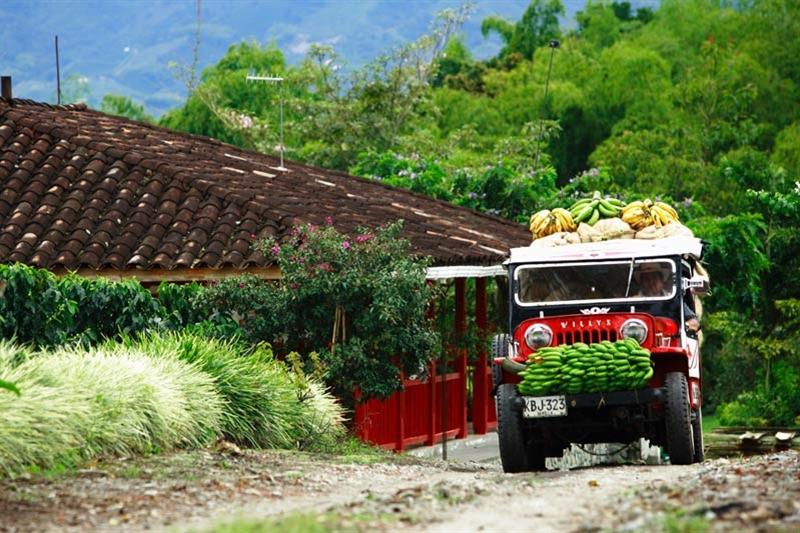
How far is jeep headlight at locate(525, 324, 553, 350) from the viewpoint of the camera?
16125mm

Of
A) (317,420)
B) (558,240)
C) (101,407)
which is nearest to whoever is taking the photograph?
(101,407)

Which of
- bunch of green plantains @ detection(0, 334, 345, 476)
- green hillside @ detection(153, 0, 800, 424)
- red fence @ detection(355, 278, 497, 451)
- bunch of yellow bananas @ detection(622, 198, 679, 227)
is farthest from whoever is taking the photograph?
green hillside @ detection(153, 0, 800, 424)

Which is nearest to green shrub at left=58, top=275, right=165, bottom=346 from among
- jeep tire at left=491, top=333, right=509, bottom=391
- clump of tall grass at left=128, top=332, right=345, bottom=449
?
clump of tall grass at left=128, top=332, right=345, bottom=449

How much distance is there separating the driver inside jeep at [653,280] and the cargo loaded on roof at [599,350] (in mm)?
10

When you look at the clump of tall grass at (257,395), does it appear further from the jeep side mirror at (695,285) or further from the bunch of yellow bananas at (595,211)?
the jeep side mirror at (695,285)

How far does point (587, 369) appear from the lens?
15555 millimetres

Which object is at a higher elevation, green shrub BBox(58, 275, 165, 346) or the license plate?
green shrub BBox(58, 275, 165, 346)

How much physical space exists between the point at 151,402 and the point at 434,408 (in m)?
9.11

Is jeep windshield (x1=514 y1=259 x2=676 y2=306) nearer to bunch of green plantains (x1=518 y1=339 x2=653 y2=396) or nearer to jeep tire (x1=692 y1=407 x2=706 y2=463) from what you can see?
bunch of green plantains (x1=518 y1=339 x2=653 y2=396)

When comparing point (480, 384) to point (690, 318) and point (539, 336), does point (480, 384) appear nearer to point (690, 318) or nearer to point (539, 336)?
point (690, 318)

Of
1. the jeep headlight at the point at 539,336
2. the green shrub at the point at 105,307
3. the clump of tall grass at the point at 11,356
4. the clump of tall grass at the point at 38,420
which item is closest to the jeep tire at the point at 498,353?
the jeep headlight at the point at 539,336

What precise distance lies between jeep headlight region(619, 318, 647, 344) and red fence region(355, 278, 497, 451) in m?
4.54

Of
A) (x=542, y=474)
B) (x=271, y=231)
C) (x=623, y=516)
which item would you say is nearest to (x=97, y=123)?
(x=271, y=231)

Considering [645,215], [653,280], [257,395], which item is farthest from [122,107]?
[653,280]
